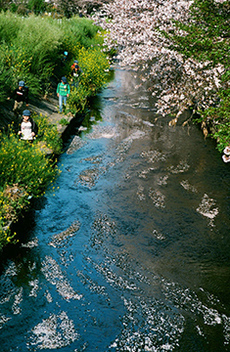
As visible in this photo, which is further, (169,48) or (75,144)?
(75,144)

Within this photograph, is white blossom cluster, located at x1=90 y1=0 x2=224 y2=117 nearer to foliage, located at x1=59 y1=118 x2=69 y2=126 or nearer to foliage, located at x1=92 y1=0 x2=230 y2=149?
foliage, located at x1=92 y1=0 x2=230 y2=149

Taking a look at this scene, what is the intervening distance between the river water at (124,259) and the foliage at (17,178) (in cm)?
65

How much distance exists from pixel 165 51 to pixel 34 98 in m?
6.42

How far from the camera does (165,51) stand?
488 inches

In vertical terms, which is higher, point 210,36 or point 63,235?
point 210,36

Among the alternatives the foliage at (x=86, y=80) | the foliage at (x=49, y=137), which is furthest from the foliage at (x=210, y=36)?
the foliage at (x=86, y=80)

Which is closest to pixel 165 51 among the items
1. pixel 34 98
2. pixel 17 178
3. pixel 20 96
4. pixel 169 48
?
pixel 169 48

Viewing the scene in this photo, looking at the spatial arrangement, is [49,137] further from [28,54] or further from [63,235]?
[28,54]

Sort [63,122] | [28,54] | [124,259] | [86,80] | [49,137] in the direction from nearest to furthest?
[124,259] < [49,137] < [63,122] < [28,54] < [86,80]

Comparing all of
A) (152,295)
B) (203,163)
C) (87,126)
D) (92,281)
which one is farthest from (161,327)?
(87,126)

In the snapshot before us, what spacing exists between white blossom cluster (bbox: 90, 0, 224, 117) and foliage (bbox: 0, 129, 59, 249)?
4.34 m

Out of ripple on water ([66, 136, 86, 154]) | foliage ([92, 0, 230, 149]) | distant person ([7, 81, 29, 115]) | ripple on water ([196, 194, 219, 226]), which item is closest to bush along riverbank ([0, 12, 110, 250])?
distant person ([7, 81, 29, 115])

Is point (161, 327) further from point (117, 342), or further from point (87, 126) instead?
point (87, 126)

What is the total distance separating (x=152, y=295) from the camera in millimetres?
7438
